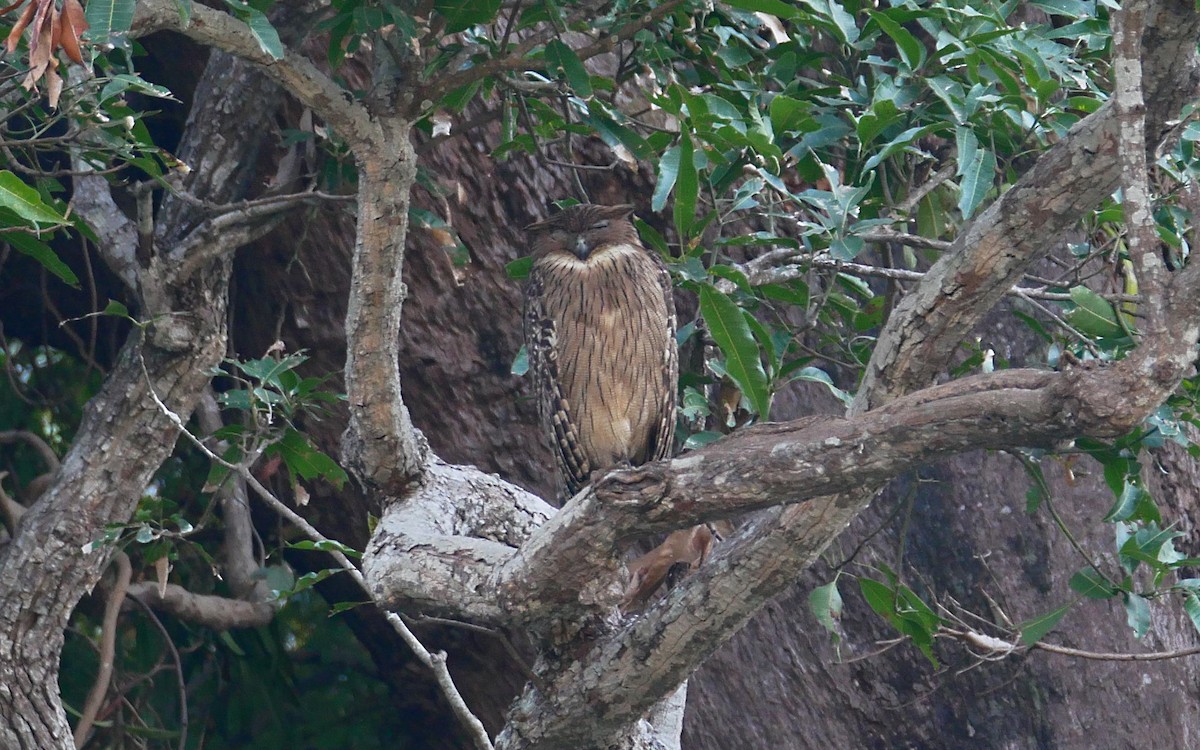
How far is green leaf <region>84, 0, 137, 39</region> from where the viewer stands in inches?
74.5

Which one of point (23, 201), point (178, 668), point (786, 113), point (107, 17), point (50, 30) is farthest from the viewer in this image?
point (178, 668)

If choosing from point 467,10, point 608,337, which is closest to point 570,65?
point 467,10

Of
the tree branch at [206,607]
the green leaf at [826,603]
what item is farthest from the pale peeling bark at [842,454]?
the tree branch at [206,607]

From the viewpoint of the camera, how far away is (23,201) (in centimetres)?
160

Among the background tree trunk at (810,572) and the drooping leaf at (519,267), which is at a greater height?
the drooping leaf at (519,267)

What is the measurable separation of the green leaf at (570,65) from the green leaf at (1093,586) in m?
1.50

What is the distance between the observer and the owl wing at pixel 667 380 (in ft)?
11.2

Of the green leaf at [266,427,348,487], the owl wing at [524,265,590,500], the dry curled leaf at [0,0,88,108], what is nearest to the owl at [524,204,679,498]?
the owl wing at [524,265,590,500]

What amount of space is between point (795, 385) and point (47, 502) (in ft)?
7.20

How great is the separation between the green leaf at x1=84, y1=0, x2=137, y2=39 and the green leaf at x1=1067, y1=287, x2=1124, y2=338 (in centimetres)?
175

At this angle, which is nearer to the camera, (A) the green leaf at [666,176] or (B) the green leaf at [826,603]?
(A) the green leaf at [666,176]

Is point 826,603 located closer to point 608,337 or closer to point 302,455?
point 608,337

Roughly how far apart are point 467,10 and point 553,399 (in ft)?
4.00

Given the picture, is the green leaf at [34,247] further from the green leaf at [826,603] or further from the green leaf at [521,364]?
the green leaf at [826,603]
